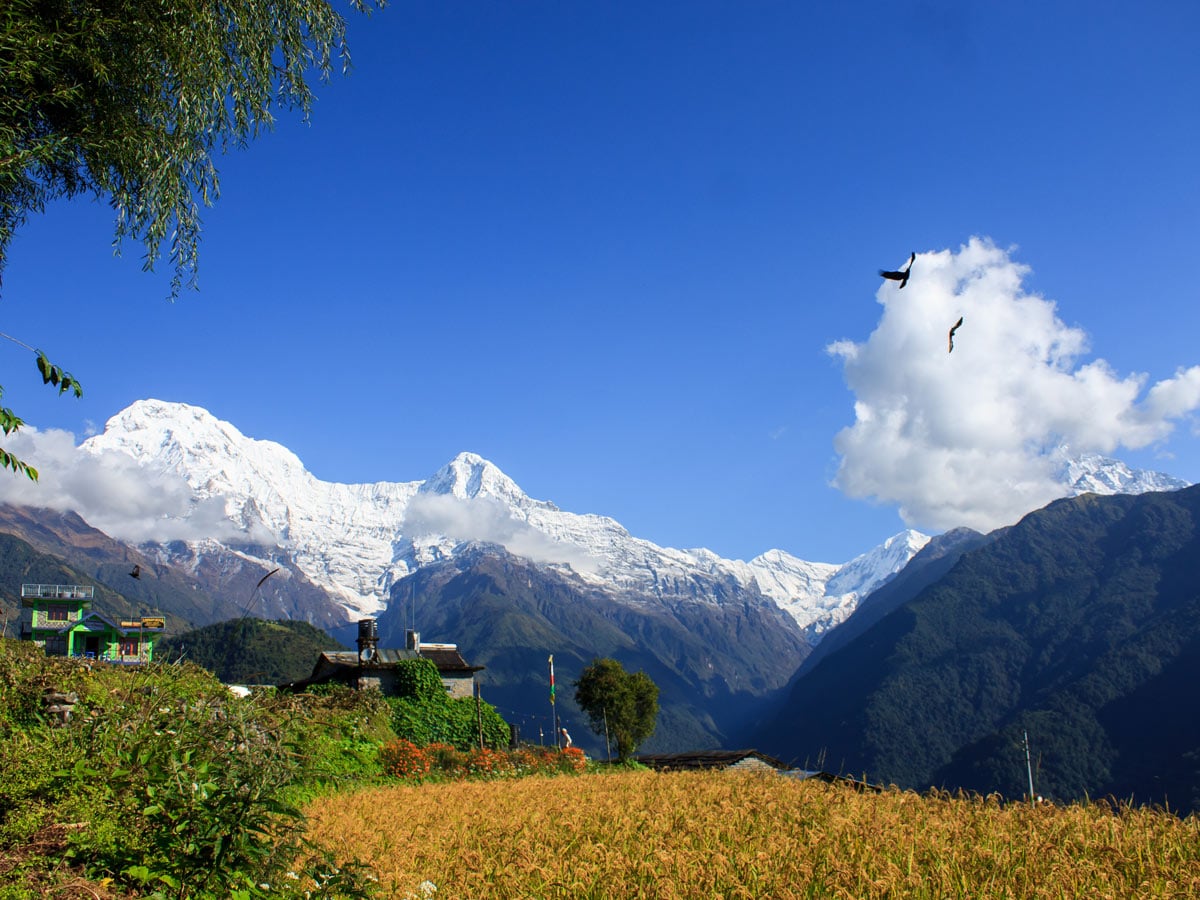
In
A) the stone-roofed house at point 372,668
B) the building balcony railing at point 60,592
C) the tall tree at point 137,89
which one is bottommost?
the stone-roofed house at point 372,668

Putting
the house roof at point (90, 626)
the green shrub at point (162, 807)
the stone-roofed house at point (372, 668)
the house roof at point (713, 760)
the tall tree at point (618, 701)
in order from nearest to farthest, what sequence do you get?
the green shrub at point (162, 807) → the house roof at point (713, 760) → the stone-roofed house at point (372, 668) → the tall tree at point (618, 701) → the house roof at point (90, 626)

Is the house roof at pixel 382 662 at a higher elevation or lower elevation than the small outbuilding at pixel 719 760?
higher

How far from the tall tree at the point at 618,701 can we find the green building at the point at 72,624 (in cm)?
3474

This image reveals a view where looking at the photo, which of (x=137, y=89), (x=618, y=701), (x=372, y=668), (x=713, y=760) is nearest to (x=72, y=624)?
(x=618, y=701)

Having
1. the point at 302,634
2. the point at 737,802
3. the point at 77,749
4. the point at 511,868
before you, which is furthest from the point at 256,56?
the point at 302,634

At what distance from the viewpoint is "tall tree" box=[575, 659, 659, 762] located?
65.4 m

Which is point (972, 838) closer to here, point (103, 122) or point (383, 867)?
point (383, 867)

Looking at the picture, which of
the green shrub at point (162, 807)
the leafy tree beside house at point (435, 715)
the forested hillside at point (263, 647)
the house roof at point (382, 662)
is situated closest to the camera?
the green shrub at point (162, 807)

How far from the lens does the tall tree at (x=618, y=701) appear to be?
65375 millimetres

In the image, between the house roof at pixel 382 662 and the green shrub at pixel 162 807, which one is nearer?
the green shrub at pixel 162 807

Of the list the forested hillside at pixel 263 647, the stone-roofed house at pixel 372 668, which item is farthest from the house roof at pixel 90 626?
the forested hillside at pixel 263 647

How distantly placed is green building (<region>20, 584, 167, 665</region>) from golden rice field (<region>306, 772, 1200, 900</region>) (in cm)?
6979

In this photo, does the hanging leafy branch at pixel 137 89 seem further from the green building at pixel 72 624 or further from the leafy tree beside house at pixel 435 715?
the green building at pixel 72 624

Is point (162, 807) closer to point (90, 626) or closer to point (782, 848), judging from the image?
point (782, 848)
